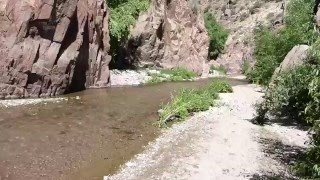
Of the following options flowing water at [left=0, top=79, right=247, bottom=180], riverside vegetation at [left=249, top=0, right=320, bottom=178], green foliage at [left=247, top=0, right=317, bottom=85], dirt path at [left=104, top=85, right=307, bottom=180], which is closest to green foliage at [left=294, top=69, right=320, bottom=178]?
riverside vegetation at [left=249, top=0, right=320, bottom=178]

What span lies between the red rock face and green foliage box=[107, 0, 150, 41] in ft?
28.4

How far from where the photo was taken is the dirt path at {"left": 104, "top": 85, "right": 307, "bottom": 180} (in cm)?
1149

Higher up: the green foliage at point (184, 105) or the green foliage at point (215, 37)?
the green foliage at point (215, 37)

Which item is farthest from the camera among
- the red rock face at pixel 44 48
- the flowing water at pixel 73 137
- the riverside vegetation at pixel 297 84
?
the red rock face at pixel 44 48

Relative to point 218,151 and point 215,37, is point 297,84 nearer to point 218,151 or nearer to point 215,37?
point 218,151

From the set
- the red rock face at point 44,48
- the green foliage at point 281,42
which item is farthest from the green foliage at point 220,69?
the red rock face at point 44,48

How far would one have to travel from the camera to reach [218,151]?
13.8 m

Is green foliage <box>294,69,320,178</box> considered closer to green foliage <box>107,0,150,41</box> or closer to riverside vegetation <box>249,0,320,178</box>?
riverside vegetation <box>249,0,320,178</box>

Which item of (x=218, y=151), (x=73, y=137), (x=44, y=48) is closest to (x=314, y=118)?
(x=218, y=151)

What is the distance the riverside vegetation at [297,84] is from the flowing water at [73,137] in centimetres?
618

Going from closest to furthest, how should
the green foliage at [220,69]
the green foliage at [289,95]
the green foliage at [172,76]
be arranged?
the green foliage at [289,95] → the green foliage at [172,76] → the green foliage at [220,69]

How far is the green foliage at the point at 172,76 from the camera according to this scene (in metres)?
44.0

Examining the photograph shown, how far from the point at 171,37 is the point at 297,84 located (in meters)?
42.8

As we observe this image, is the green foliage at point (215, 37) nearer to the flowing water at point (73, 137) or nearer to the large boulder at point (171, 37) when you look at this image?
the large boulder at point (171, 37)
